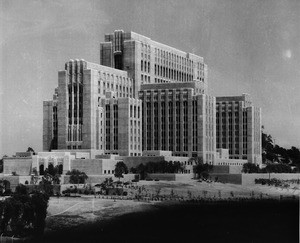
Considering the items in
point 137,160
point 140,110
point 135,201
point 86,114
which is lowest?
point 135,201

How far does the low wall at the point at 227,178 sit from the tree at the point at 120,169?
15.7 meters

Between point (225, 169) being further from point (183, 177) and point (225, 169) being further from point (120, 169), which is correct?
point (120, 169)

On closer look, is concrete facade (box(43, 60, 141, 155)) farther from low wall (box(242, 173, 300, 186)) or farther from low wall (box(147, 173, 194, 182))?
low wall (box(242, 173, 300, 186))

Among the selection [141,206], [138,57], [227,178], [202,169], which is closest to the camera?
[141,206]

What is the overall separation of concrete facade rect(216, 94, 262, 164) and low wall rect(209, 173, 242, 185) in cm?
3385

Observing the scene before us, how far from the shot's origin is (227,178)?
422 ft

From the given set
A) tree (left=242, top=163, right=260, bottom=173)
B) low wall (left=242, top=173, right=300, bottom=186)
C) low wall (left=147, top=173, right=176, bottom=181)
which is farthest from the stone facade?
low wall (left=147, top=173, right=176, bottom=181)

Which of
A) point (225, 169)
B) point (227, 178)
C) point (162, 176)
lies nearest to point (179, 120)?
point (225, 169)

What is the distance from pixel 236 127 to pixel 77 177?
61.4 m

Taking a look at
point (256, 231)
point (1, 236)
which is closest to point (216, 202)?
point (256, 231)

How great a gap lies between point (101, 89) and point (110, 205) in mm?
59522

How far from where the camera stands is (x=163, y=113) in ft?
504

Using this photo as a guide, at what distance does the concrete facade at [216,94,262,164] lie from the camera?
→ 164m

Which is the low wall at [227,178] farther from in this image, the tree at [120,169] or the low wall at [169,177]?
the tree at [120,169]
